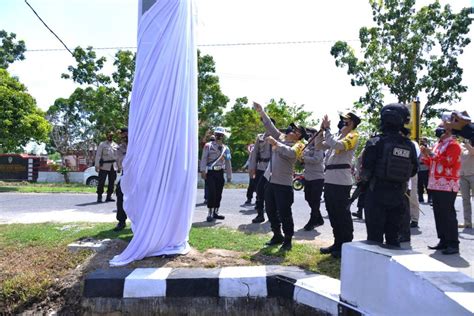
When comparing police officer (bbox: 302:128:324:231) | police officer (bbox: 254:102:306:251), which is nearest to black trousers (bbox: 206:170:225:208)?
police officer (bbox: 302:128:324:231)

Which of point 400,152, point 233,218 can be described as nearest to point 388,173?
point 400,152

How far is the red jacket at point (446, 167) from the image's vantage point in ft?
20.7

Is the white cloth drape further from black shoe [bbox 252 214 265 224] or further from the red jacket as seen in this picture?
the red jacket

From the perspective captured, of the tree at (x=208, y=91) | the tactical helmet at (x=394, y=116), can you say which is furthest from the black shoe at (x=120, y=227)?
the tree at (x=208, y=91)

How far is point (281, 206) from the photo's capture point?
19.5 ft

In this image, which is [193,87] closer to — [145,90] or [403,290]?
[145,90]

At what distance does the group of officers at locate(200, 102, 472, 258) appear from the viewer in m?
4.58

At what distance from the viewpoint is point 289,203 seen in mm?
5992

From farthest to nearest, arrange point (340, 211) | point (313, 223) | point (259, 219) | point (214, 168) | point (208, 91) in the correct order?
point (208, 91), point (214, 168), point (259, 219), point (313, 223), point (340, 211)

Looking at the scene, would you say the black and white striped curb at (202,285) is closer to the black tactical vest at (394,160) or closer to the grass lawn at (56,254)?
the grass lawn at (56,254)

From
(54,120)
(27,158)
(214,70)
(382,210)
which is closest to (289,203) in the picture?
(382,210)

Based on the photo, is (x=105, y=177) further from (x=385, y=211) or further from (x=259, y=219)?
(x=385, y=211)

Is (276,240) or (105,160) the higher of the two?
(105,160)

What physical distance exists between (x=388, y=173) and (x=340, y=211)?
4.36 feet
